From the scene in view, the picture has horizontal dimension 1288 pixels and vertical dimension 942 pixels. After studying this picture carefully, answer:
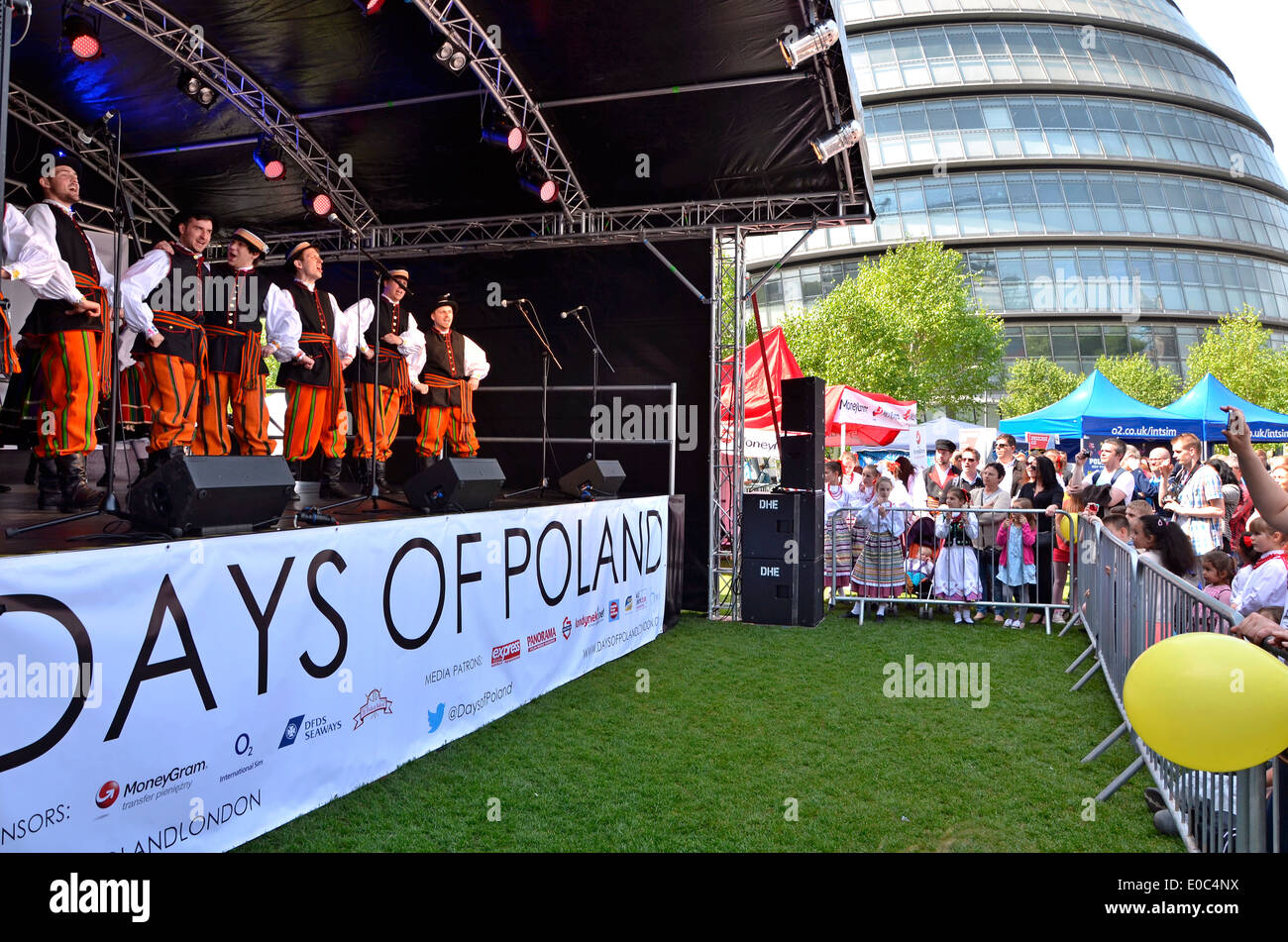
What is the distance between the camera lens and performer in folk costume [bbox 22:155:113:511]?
4.62 metres

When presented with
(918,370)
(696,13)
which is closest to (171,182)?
(696,13)

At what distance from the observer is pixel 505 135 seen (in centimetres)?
737

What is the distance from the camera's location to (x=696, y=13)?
21.1 feet

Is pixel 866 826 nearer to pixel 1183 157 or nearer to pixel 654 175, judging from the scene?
pixel 654 175

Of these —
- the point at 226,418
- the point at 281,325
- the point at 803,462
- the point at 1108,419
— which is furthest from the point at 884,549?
the point at 1108,419

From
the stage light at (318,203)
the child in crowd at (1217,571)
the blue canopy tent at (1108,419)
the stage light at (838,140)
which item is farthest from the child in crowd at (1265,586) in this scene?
the blue canopy tent at (1108,419)

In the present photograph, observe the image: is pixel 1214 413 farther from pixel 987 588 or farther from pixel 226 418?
→ pixel 226 418

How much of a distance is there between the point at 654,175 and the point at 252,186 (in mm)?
4242

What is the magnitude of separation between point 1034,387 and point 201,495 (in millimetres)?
36479

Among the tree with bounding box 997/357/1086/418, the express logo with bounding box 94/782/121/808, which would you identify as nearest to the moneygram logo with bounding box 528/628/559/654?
the express logo with bounding box 94/782/121/808

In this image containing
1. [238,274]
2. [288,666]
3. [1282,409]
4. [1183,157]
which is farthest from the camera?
[1183,157]

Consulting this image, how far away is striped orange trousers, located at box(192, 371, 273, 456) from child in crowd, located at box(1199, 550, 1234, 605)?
606 cm

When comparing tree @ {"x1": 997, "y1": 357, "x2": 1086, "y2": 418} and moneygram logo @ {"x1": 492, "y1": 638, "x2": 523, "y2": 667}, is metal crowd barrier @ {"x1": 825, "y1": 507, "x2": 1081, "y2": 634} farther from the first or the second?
tree @ {"x1": 997, "y1": 357, "x2": 1086, "y2": 418}
